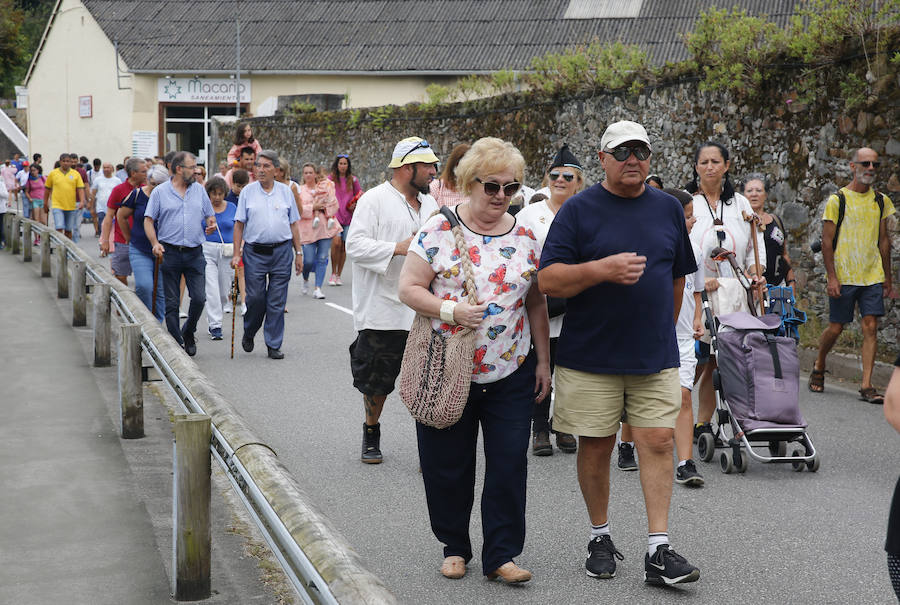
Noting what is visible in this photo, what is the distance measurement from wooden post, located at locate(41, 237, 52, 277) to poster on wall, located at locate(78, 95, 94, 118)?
3358cm

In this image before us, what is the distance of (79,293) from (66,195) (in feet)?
40.4

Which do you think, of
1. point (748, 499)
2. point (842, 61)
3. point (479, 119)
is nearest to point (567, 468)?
point (748, 499)

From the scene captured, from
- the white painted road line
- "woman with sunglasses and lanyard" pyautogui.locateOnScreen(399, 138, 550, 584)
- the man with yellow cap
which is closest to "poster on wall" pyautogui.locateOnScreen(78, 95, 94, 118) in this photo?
the white painted road line

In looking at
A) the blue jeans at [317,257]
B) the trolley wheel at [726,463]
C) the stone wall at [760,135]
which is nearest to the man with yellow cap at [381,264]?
the trolley wheel at [726,463]

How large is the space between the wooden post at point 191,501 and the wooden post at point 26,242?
59.2 ft

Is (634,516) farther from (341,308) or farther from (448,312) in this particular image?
(341,308)

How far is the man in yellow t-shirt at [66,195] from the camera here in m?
24.6

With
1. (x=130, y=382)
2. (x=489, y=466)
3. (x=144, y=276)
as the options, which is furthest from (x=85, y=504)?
(x=144, y=276)

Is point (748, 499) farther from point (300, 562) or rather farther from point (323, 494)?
point (300, 562)

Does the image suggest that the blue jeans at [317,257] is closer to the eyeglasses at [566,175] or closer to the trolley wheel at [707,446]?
the eyeglasses at [566,175]

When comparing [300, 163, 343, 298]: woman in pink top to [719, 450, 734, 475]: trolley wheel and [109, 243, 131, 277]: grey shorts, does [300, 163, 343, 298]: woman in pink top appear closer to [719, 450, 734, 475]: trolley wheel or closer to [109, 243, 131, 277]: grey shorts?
[109, 243, 131, 277]: grey shorts

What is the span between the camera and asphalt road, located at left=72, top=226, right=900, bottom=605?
4.99m

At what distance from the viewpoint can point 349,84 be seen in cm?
4488

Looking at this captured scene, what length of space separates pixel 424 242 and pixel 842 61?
8260mm
